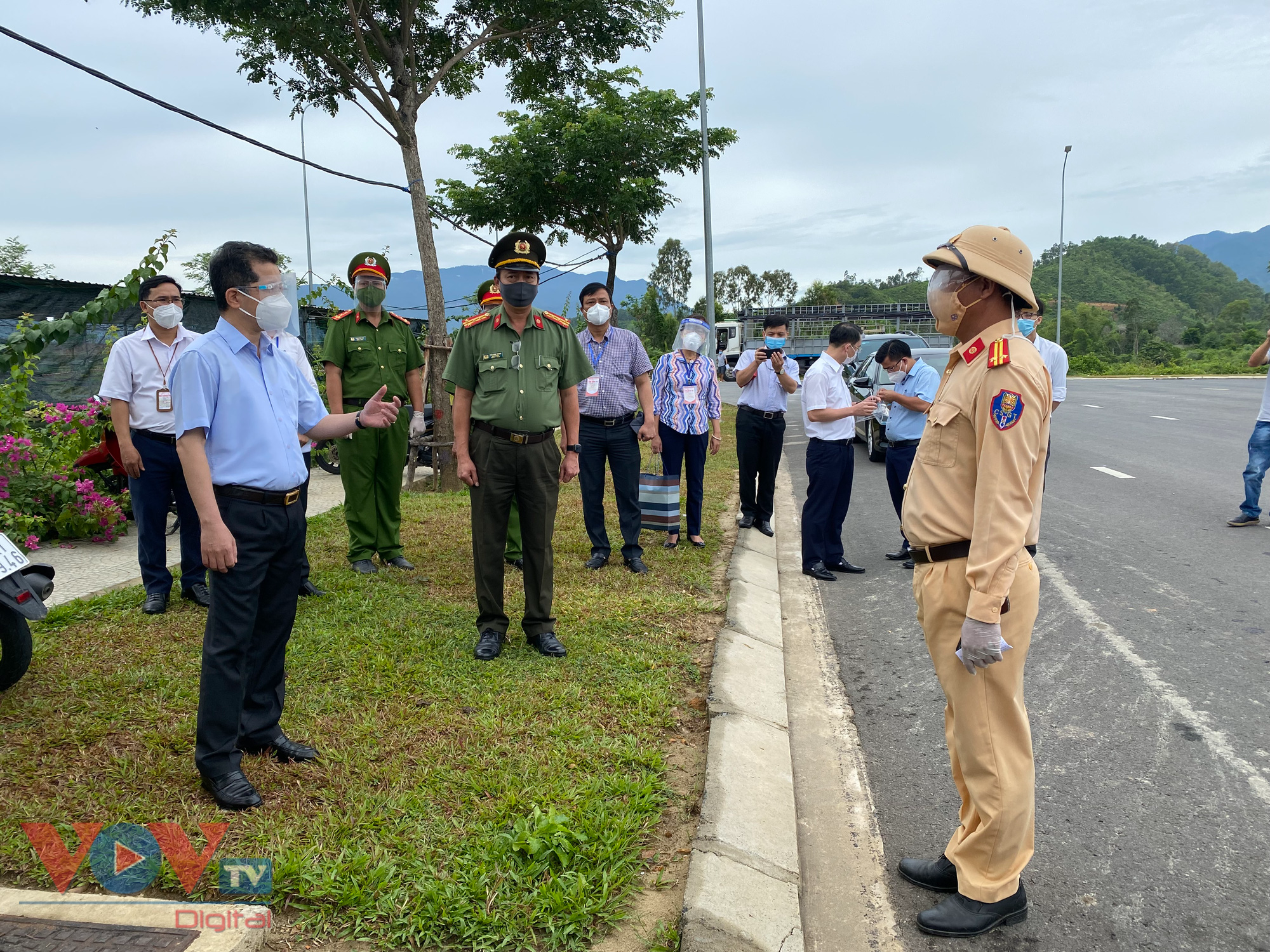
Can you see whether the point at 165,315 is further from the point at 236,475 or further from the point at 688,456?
the point at 688,456

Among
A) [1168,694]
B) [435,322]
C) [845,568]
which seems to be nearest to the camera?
[1168,694]


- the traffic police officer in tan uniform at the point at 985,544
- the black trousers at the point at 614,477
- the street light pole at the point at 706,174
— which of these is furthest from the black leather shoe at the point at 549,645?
the street light pole at the point at 706,174

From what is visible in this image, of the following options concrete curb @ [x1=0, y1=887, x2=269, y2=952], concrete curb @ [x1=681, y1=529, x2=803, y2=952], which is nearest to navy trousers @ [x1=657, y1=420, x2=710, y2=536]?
concrete curb @ [x1=681, y1=529, x2=803, y2=952]

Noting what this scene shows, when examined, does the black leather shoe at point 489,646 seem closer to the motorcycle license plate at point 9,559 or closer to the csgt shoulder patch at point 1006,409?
the motorcycle license plate at point 9,559

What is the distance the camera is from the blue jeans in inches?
288

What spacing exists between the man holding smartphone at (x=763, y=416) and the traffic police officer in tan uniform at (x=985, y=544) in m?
4.49

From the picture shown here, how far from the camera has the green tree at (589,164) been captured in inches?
730

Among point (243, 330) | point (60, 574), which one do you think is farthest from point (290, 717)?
point (60, 574)

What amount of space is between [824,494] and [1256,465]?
160 inches

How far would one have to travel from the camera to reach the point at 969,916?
101 inches

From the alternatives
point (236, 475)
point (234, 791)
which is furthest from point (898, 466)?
point (234, 791)

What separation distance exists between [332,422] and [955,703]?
2.56 meters

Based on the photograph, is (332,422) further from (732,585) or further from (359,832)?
(732,585)

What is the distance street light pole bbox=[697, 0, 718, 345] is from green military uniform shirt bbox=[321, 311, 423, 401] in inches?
461
